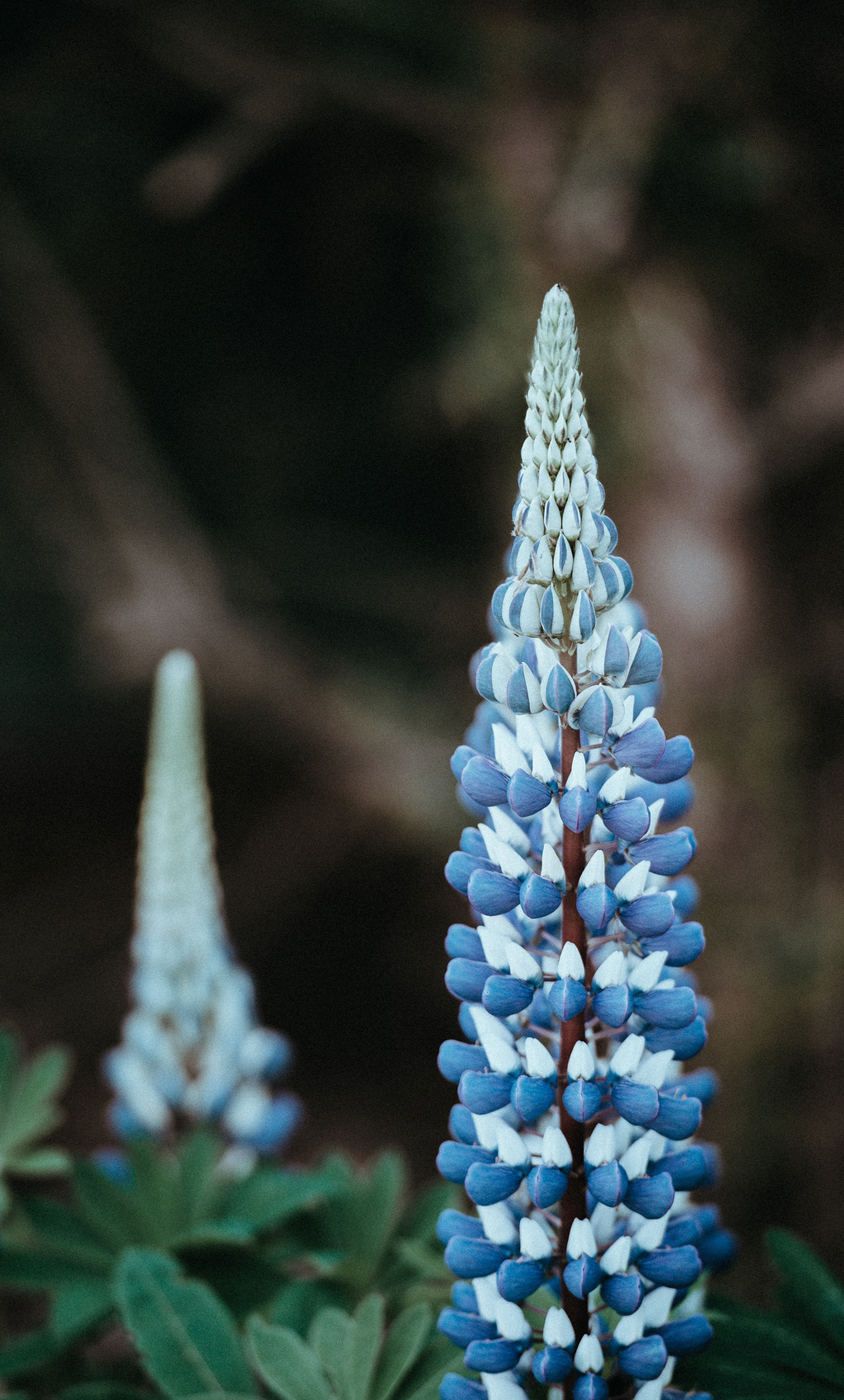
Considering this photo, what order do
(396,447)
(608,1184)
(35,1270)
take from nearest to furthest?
(608,1184) < (35,1270) < (396,447)

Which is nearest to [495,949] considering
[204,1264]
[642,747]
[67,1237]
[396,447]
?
[642,747]

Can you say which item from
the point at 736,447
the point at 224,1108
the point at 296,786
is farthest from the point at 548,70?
the point at 296,786

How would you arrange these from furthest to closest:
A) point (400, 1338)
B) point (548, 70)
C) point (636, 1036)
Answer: point (548, 70) < point (400, 1338) < point (636, 1036)

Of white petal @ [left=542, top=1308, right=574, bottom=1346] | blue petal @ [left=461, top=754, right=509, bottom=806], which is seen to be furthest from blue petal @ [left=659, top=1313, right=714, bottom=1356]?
blue petal @ [left=461, top=754, right=509, bottom=806]

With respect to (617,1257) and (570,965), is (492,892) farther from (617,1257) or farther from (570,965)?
(617,1257)

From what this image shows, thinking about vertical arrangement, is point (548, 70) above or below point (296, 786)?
above

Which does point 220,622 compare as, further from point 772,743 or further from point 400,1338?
point 400,1338
